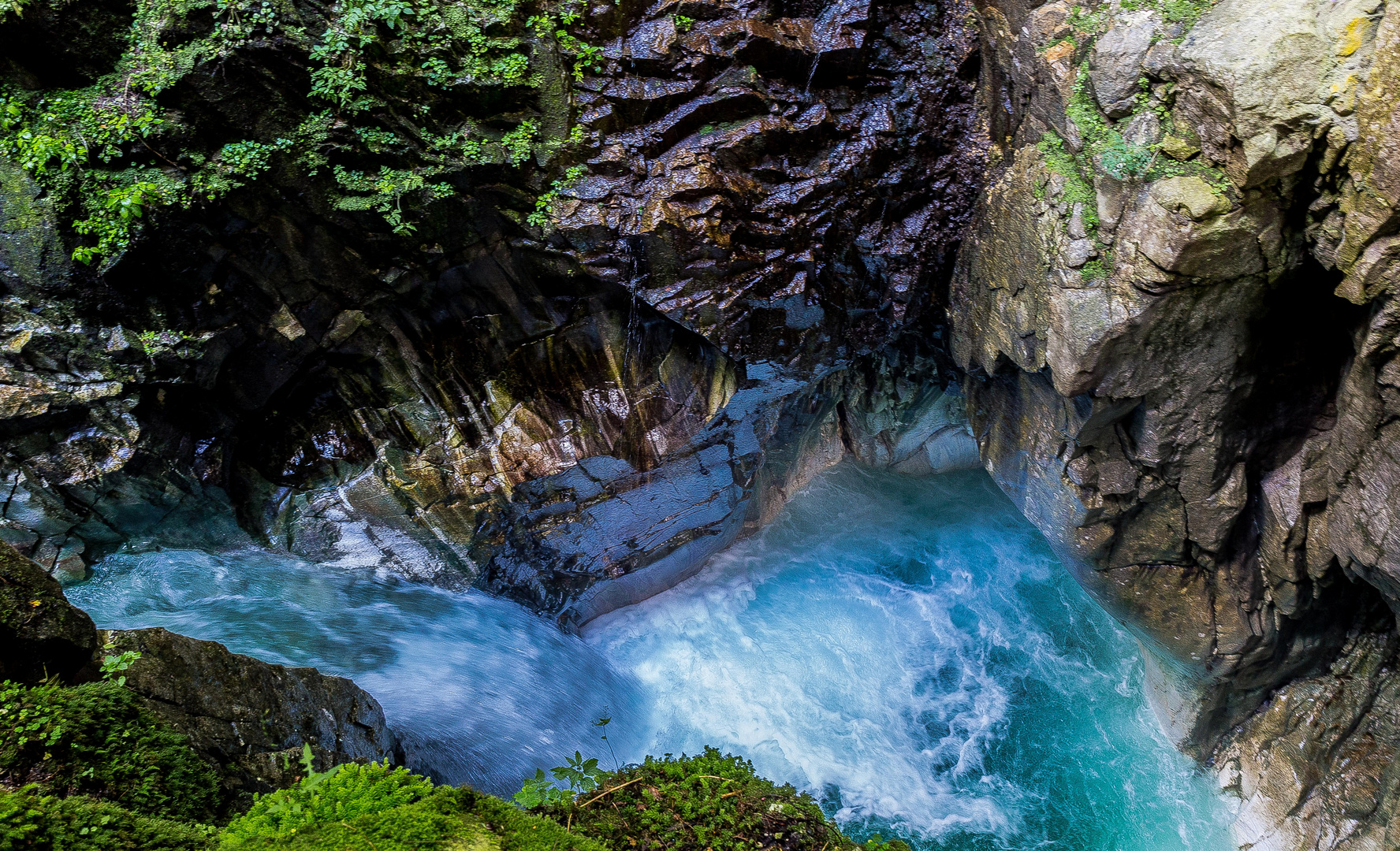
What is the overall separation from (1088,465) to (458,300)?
18.8ft

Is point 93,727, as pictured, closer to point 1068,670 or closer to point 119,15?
point 119,15

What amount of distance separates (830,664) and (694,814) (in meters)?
6.04

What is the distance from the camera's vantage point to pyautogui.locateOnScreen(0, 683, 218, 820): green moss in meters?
2.86

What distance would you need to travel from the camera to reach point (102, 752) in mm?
3150

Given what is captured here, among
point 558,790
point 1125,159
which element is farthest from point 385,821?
point 1125,159

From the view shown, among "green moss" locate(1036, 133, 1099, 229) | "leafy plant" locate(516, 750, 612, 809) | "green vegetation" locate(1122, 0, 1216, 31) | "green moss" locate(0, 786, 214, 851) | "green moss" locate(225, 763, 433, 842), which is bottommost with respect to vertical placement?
"green moss" locate(0, 786, 214, 851)

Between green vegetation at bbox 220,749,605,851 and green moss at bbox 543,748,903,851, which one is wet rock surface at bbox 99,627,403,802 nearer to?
green vegetation at bbox 220,749,605,851

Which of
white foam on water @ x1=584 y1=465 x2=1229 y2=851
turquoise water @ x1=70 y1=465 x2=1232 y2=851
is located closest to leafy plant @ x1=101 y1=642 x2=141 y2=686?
turquoise water @ x1=70 y1=465 x2=1232 y2=851

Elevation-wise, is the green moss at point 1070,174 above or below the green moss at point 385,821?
above

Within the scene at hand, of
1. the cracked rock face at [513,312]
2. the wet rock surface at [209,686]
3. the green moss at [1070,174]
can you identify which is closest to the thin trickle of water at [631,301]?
the cracked rock face at [513,312]

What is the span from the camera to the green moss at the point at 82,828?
2.21 meters

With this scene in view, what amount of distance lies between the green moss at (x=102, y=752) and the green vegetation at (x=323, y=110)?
3.55 meters

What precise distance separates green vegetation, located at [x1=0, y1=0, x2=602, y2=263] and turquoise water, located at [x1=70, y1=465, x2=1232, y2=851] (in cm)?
313

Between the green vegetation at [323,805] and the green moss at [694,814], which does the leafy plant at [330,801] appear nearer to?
the green vegetation at [323,805]
